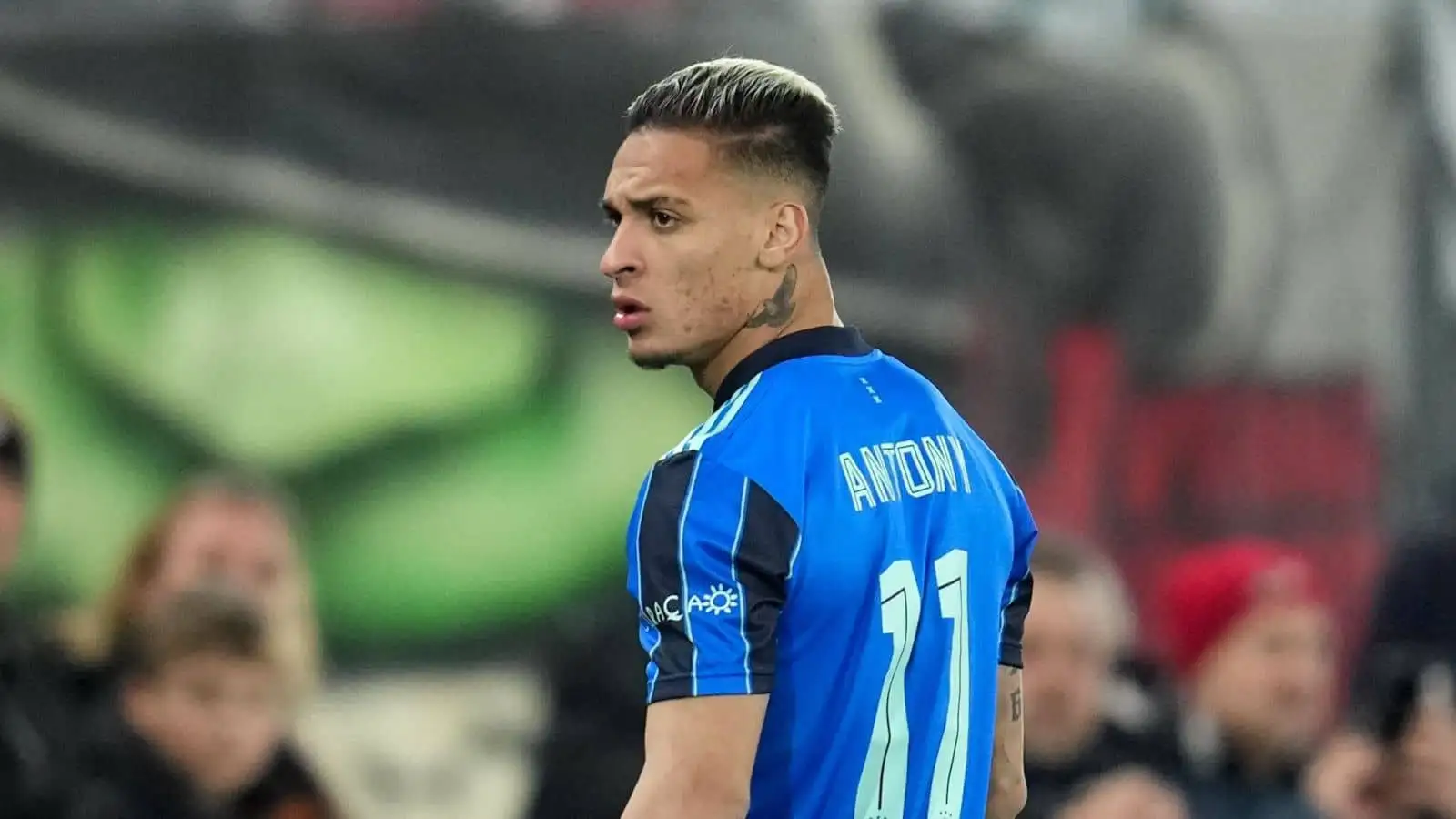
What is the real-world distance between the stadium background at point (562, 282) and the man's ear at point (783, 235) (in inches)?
105

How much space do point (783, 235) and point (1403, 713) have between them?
379 centimetres

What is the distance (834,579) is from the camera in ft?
6.52

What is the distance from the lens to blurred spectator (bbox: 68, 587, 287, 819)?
3.85m

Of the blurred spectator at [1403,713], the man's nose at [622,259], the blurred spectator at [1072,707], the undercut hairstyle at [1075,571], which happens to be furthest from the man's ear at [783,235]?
the blurred spectator at [1403,713]

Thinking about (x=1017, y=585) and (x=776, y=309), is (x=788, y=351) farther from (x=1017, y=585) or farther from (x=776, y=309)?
(x=1017, y=585)

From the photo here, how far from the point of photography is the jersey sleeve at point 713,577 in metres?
1.93

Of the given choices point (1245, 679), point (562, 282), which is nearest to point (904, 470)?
point (562, 282)

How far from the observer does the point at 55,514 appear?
14.7 feet

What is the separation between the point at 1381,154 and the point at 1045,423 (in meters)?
1.25

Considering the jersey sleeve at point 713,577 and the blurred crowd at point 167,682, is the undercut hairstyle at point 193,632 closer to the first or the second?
the blurred crowd at point 167,682

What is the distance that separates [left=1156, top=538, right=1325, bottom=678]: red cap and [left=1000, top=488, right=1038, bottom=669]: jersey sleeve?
2813 millimetres

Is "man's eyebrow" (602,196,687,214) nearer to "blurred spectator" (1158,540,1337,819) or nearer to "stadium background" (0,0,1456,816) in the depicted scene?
"stadium background" (0,0,1456,816)

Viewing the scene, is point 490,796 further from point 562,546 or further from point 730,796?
point 730,796

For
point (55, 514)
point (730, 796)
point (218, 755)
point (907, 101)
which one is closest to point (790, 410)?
point (730, 796)
